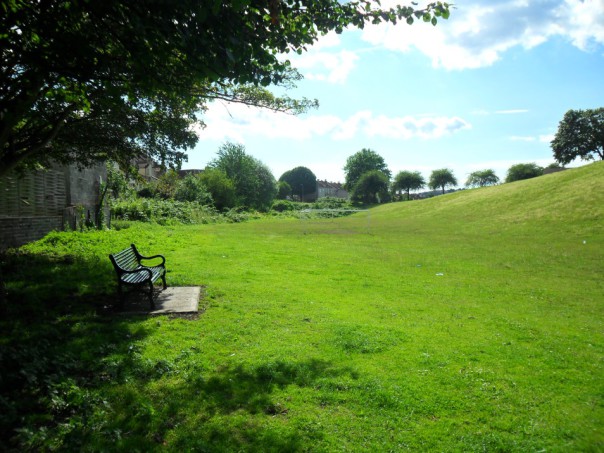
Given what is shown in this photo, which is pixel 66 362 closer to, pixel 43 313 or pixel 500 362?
pixel 43 313

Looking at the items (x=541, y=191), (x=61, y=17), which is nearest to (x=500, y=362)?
(x=61, y=17)

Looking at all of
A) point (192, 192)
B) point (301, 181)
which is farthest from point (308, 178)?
point (192, 192)

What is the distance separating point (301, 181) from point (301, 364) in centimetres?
11055

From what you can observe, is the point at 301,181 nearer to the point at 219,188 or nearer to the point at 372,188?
the point at 372,188

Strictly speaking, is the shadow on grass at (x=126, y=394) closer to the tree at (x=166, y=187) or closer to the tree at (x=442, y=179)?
the tree at (x=166, y=187)

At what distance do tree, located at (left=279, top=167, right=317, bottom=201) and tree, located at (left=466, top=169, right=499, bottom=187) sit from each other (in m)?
48.1

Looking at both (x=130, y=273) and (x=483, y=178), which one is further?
(x=483, y=178)

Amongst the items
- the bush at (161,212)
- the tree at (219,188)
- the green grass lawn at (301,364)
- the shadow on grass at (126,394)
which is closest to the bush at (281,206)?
the tree at (219,188)

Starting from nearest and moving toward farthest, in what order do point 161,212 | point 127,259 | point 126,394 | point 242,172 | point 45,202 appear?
1. point 126,394
2. point 127,259
3. point 45,202
4. point 161,212
5. point 242,172

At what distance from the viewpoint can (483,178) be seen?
116938 millimetres

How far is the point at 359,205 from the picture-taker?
276 ft

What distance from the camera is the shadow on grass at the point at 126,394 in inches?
134

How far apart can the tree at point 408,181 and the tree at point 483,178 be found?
28.0 m

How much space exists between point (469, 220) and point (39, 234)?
3232 centimetres
